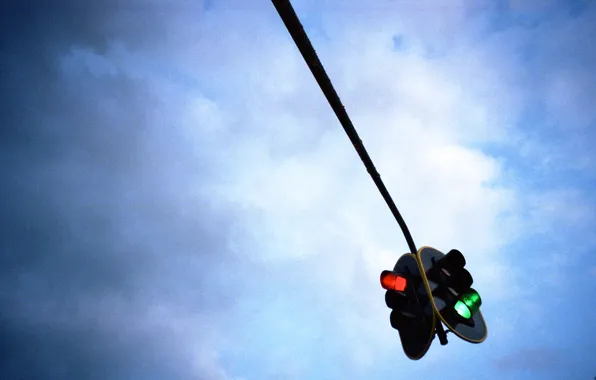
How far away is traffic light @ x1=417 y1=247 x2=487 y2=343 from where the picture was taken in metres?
2.83

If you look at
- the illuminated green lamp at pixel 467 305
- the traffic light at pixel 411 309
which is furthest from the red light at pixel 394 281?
the illuminated green lamp at pixel 467 305

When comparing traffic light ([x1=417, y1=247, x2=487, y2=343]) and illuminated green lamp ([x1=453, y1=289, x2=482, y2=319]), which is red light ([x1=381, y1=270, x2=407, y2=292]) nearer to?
traffic light ([x1=417, y1=247, x2=487, y2=343])

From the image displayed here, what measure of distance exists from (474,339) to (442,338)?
0.34m

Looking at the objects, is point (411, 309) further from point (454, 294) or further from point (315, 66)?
point (315, 66)

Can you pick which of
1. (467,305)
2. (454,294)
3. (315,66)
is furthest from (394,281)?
(315,66)

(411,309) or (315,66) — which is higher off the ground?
(315,66)

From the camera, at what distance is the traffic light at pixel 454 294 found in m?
2.83

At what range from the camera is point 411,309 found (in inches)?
120

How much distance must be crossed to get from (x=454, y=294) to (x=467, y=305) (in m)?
0.20

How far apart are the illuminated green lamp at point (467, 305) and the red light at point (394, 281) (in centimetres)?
51

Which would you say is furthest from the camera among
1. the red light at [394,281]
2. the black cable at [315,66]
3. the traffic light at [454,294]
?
the red light at [394,281]

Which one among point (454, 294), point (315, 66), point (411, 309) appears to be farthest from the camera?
point (411, 309)

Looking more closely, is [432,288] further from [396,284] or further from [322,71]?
[322,71]

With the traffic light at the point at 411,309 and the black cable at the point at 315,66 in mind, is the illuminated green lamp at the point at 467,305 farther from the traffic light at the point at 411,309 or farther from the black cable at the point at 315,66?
the black cable at the point at 315,66
